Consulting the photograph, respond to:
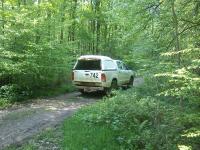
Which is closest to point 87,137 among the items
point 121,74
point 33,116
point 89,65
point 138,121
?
point 138,121

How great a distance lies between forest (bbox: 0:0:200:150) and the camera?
8461mm

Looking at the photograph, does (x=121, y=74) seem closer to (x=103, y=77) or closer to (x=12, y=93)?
(x=103, y=77)

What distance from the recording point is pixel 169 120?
9094 mm

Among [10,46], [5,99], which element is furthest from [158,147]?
[10,46]

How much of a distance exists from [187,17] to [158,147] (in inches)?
182

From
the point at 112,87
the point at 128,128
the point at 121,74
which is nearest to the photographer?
the point at 128,128

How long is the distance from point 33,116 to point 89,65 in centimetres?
660

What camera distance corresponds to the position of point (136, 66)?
16.3 meters

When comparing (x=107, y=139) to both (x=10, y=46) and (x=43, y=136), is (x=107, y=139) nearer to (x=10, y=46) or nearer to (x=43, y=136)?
(x=43, y=136)

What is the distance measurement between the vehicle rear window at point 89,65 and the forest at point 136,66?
100 cm

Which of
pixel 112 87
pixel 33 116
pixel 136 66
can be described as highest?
pixel 136 66

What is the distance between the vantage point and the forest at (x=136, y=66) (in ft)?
27.8

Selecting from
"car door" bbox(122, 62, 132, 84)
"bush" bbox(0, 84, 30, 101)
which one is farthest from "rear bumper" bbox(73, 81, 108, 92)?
"car door" bbox(122, 62, 132, 84)

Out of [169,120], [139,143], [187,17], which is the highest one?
[187,17]
